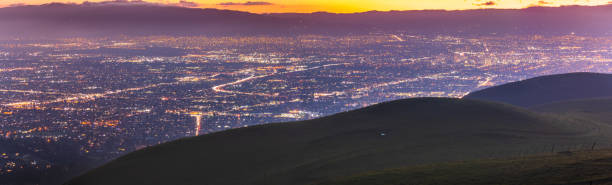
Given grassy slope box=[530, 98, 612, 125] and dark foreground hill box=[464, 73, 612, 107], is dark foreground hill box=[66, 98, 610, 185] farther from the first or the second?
dark foreground hill box=[464, 73, 612, 107]

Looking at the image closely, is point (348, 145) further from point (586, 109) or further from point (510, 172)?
point (586, 109)

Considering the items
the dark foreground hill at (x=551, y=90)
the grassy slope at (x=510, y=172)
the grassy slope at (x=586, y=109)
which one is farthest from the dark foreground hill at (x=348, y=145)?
the dark foreground hill at (x=551, y=90)

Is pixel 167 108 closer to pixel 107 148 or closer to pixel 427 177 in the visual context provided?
pixel 107 148

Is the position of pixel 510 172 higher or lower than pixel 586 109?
higher

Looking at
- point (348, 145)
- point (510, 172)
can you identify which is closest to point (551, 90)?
point (348, 145)

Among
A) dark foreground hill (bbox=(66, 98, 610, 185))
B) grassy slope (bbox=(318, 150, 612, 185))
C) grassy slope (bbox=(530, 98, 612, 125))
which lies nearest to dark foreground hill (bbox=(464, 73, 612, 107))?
grassy slope (bbox=(530, 98, 612, 125))

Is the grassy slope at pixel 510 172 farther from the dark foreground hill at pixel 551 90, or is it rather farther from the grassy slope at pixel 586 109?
the dark foreground hill at pixel 551 90
